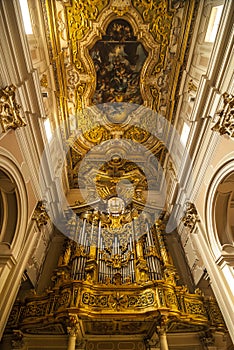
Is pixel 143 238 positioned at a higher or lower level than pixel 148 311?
higher

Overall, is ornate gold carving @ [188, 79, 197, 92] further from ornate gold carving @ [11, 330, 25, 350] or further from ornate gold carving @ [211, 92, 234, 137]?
ornate gold carving @ [11, 330, 25, 350]

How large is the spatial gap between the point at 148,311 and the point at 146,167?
6534 mm

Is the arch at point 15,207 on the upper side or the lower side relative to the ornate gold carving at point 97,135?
lower

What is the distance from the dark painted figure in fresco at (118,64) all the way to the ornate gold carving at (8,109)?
4535 millimetres

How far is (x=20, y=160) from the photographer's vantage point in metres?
5.91

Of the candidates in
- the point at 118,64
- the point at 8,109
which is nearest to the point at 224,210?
the point at 8,109

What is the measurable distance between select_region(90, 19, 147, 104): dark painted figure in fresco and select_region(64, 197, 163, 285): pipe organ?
15.3ft

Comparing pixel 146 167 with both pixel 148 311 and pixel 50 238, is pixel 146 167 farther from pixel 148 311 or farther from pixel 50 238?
pixel 148 311

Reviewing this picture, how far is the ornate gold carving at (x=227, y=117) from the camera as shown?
503 centimetres

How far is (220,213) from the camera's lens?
6445 millimetres

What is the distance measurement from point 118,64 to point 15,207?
6.18 m

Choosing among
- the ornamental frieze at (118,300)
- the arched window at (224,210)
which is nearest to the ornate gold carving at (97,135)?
the arched window at (224,210)

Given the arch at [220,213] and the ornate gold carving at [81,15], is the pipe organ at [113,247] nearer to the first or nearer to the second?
the arch at [220,213]

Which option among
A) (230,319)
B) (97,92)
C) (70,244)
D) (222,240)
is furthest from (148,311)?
(97,92)
